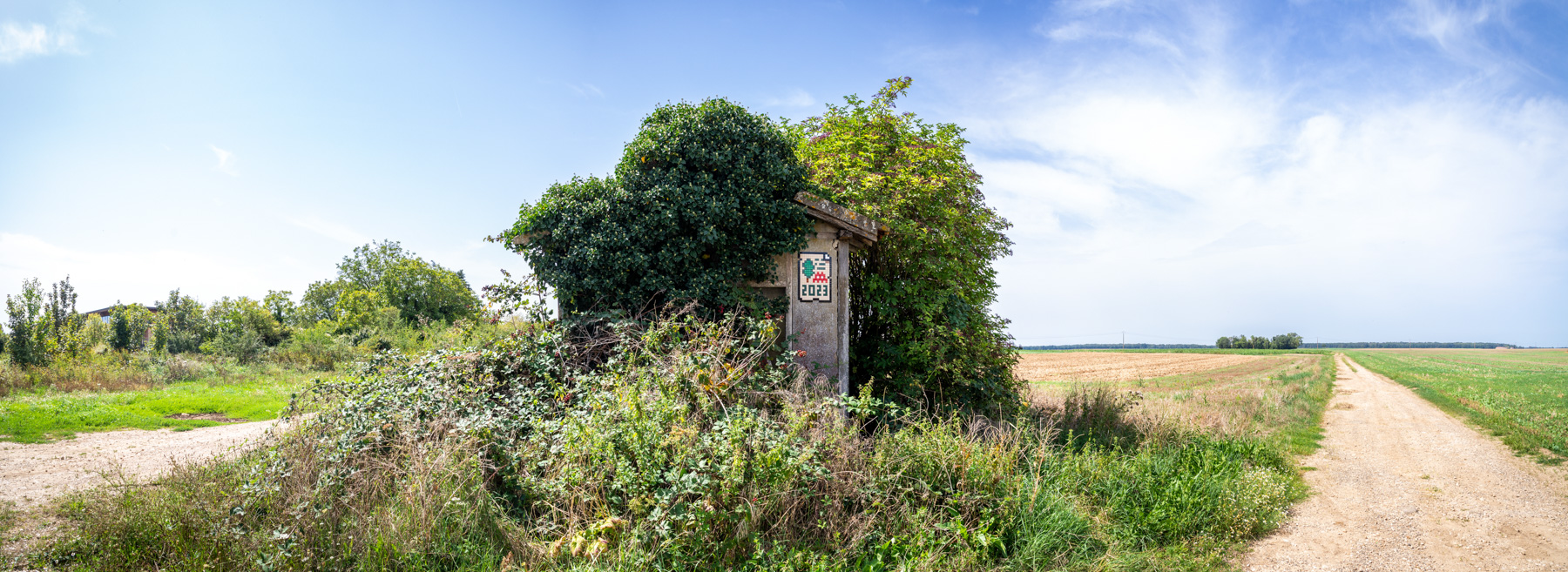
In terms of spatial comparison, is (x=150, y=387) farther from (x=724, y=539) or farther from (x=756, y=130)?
(x=724, y=539)

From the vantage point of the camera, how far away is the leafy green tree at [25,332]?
72.9 feet

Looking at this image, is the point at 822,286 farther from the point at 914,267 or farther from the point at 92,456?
the point at 92,456

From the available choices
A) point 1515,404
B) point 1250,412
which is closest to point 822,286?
point 1250,412

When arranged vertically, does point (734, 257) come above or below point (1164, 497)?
above

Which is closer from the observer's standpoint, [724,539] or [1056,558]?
[724,539]

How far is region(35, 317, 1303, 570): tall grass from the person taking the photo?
482 centimetres

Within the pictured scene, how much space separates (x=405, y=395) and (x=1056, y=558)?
6285 mm

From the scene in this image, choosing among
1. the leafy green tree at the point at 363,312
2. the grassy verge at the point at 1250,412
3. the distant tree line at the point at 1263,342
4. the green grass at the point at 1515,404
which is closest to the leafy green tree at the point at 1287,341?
the distant tree line at the point at 1263,342

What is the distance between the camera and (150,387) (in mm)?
21047

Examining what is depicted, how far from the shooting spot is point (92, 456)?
9.74 metres

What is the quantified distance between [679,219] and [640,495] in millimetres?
4740

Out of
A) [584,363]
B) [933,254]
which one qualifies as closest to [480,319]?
[584,363]

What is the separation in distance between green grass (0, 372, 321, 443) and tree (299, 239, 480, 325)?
25.8 meters

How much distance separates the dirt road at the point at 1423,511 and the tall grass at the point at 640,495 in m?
0.61
